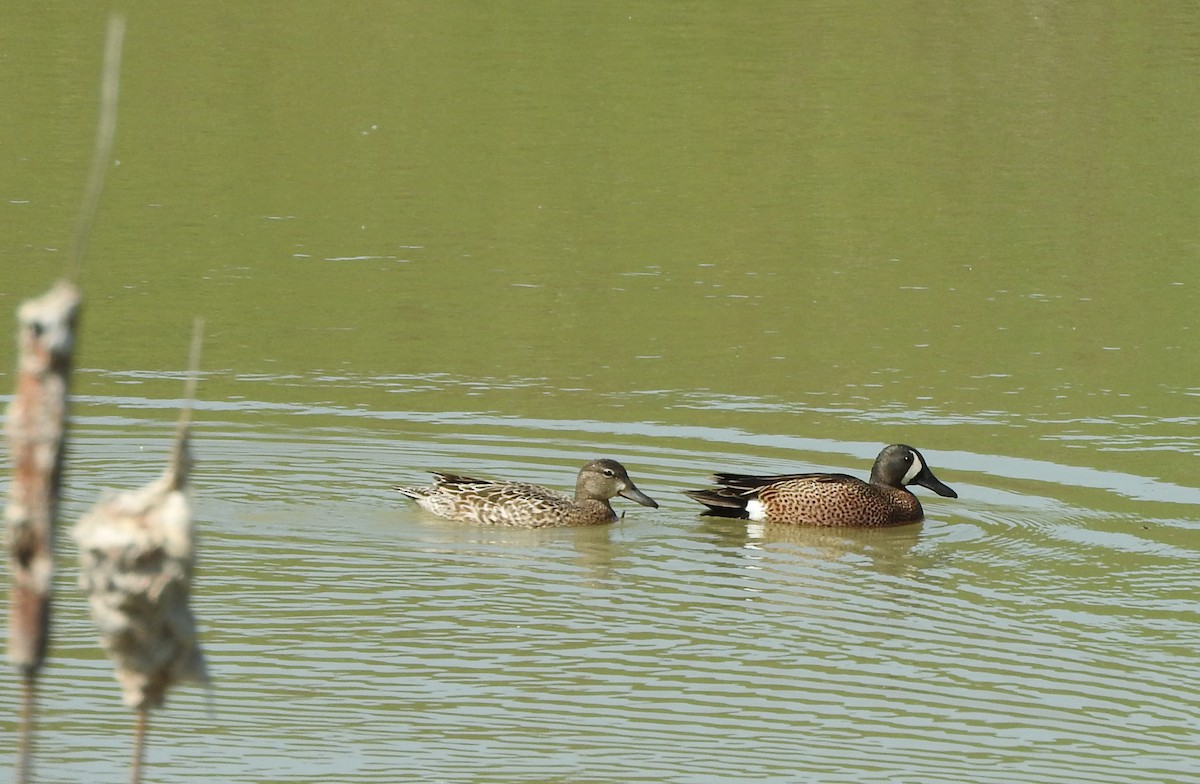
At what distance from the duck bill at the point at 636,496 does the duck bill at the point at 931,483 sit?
1363 mm

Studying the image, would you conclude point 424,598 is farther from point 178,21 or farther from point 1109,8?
point 1109,8

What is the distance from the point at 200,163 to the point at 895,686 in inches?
529

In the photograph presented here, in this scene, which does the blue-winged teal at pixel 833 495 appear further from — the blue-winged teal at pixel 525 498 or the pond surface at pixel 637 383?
the blue-winged teal at pixel 525 498

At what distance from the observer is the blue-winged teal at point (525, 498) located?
32.1ft

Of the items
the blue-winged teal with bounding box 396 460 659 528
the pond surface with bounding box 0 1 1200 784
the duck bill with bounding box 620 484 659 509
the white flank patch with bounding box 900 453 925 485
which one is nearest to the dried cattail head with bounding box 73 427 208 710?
the pond surface with bounding box 0 1 1200 784

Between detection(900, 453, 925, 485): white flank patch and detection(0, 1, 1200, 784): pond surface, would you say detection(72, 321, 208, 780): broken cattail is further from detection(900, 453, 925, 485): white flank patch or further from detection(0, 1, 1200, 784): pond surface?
detection(900, 453, 925, 485): white flank patch

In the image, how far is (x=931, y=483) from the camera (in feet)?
33.8

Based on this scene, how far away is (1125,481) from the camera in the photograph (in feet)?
34.5

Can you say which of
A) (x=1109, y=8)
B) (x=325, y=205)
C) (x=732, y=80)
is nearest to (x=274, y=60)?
(x=732, y=80)

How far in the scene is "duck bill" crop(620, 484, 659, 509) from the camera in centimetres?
993

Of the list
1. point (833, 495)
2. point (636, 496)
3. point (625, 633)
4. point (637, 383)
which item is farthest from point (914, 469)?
point (625, 633)

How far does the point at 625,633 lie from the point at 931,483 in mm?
2828

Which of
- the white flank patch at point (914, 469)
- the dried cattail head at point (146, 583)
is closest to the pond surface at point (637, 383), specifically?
the white flank patch at point (914, 469)

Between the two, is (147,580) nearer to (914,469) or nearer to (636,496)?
(636,496)
